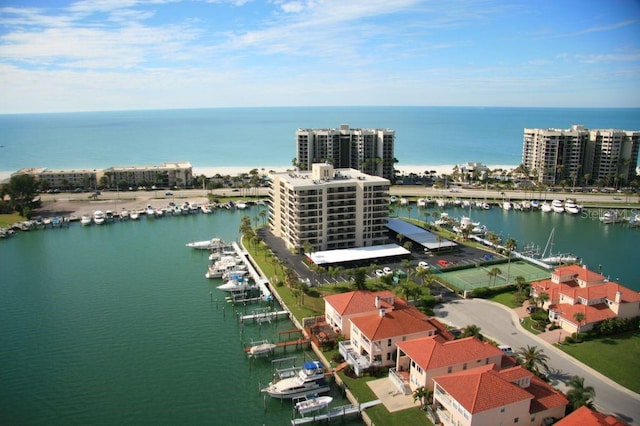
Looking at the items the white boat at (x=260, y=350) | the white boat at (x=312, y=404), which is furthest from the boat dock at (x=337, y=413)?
the white boat at (x=260, y=350)

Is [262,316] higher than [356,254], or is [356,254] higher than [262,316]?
[356,254]

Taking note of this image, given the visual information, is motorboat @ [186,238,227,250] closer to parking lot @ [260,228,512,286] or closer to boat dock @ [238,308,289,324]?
parking lot @ [260,228,512,286]

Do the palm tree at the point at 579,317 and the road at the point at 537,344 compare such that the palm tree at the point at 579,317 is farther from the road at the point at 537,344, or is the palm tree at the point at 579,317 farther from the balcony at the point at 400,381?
the balcony at the point at 400,381

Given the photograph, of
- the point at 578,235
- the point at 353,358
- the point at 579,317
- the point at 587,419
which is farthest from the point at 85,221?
the point at 578,235

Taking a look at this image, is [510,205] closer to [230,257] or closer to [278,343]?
[230,257]

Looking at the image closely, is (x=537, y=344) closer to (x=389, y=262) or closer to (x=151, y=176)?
(x=389, y=262)

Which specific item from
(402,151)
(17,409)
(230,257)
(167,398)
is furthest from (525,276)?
(402,151)
